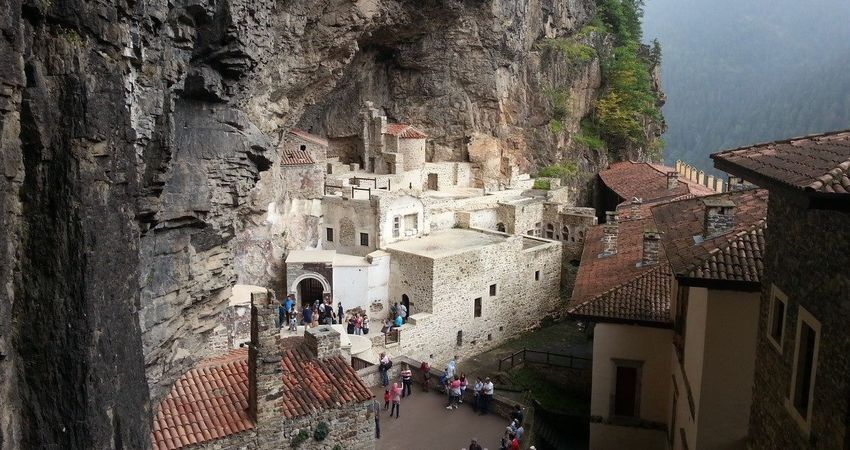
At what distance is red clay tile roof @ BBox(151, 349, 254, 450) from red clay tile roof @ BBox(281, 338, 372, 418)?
3.25 ft

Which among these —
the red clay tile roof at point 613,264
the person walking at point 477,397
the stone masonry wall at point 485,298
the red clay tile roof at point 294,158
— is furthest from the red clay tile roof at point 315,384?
the red clay tile roof at point 294,158

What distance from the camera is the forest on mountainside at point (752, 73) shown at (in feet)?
182

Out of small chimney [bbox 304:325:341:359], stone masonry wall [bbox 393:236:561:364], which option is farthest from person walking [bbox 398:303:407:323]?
small chimney [bbox 304:325:341:359]

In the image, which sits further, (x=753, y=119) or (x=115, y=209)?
(x=753, y=119)

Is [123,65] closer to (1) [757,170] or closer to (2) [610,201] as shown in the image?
(1) [757,170]

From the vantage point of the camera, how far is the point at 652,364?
54.0 ft

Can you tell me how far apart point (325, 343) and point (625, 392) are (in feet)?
25.8

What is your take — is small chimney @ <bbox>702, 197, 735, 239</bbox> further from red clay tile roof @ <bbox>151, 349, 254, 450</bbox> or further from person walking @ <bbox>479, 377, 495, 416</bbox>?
red clay tile roof @ <bbox>151, 349, 254, 450</bbox>

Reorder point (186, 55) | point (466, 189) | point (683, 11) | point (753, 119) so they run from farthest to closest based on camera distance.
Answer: point (683, 11)
point (753, 119)
point (466, 189)
point (186, 55)

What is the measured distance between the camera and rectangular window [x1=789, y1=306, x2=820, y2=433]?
759 cm

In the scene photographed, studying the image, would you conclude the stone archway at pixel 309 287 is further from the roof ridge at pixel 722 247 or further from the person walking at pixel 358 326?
the roof ridge at pixel 722 247

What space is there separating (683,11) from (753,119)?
3789 centimetres

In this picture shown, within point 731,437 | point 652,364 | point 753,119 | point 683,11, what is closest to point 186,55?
point 731,437

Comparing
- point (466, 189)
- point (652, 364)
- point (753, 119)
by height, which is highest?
point (753, 119)
